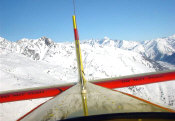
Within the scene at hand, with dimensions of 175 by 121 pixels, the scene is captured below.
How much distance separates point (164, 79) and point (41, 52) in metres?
155

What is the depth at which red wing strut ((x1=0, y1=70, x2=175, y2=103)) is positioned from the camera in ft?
21.4

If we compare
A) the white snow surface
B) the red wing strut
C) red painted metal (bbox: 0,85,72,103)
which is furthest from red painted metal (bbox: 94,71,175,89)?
the white snow surface

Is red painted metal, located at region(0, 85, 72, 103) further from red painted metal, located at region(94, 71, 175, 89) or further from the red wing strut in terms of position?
red painted metal, located at region(94, 71, 175, 89)

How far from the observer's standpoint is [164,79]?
724cm

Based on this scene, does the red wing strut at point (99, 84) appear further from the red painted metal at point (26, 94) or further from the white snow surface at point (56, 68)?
the white snow surface at point (56, 68)

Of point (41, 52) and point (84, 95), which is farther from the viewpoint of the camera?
point (41, 52)

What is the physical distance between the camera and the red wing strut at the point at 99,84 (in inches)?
256

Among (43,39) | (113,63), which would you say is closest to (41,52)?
(43,39)

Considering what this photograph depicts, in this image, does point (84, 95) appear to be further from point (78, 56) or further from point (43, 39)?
→ point (43, 39)

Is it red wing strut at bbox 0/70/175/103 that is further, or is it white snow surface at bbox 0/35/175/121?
white snow surface at bbox 0/35/175/121

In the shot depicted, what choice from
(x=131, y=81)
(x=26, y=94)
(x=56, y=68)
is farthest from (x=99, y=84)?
(x=56, y=68)

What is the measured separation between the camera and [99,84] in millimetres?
6836

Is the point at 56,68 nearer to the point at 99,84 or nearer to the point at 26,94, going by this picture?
the point at 26,94

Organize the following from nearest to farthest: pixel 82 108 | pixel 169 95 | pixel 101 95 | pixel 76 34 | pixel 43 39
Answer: pixel 82 108 → pixel 101 95 → pixel 76 34 → pixel 169 95 → pixel 43 39
